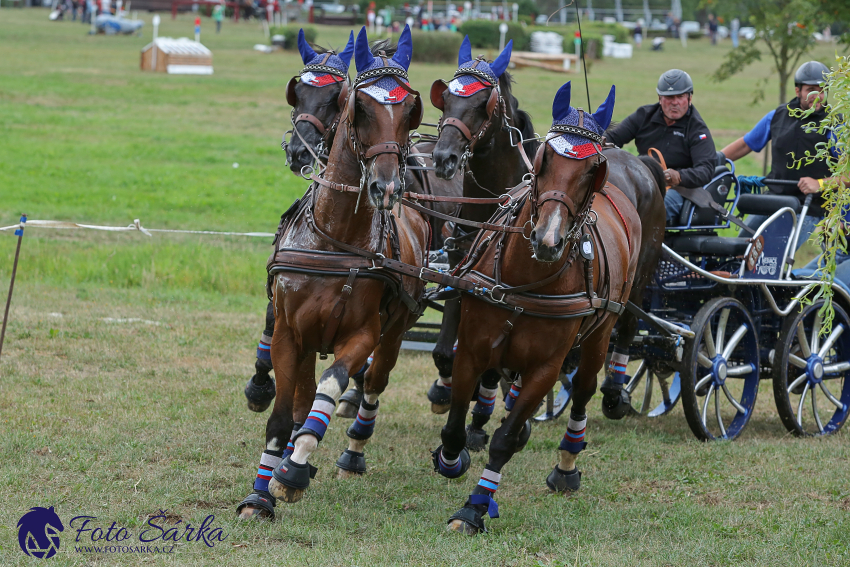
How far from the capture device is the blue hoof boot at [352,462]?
19.9 ft

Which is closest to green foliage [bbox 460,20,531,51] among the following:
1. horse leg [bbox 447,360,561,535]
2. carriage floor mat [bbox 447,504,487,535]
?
horse leg [bbox 447,360,561,535]

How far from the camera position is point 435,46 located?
37.7 metres

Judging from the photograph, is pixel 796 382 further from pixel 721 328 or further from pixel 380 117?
pixel 380 117

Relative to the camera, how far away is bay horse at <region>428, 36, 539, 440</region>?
5.48m

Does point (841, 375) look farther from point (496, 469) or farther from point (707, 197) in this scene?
point (496, 469)

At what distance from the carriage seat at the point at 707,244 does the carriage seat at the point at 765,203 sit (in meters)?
0.45

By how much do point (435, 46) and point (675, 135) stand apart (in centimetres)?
3138

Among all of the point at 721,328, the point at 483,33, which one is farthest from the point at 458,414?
the point at 483,33

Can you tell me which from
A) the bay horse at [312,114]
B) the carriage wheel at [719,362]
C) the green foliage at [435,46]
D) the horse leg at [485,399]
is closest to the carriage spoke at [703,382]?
the carriage wheel at [719,362]

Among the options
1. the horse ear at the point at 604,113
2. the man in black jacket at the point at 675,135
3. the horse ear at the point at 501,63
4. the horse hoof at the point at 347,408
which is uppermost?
the horse ear at the point at 501,63

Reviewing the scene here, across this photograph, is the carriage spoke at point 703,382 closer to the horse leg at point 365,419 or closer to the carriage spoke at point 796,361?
the carriage spoke at point 796,361

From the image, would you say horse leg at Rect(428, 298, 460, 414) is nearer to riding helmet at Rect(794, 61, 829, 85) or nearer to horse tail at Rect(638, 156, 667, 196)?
horse tail at Rect(638, 156, 667, 196)

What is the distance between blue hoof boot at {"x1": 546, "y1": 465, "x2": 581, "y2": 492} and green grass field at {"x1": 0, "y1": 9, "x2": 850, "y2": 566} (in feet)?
0.26

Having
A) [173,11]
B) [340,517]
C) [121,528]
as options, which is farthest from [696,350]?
[173,11]
